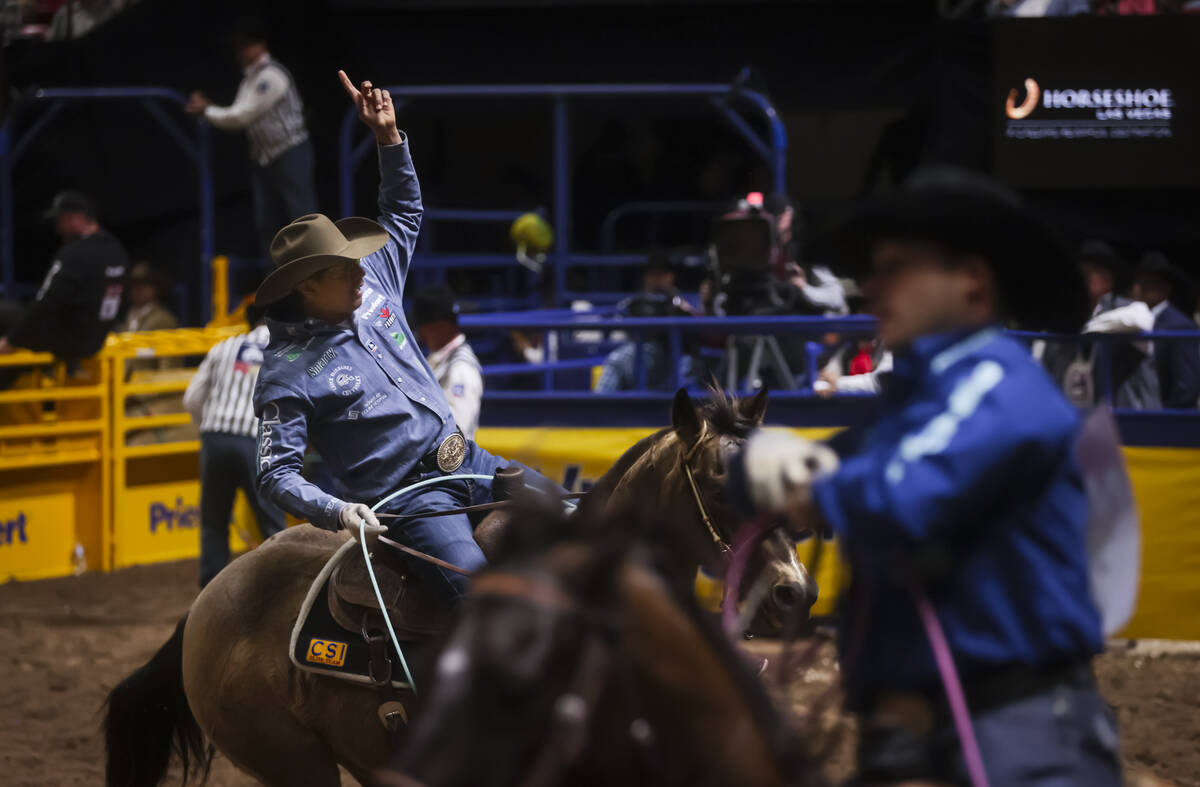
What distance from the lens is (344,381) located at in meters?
3.80

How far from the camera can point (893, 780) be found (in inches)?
77.7

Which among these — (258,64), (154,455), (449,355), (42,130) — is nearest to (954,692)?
(449,355)

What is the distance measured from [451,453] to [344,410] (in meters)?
0.33

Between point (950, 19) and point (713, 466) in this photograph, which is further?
Answer: point (950, 19)

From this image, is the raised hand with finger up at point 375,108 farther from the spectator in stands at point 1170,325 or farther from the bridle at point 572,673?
the spectator in stands at point 1170,325

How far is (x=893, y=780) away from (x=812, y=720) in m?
0.14

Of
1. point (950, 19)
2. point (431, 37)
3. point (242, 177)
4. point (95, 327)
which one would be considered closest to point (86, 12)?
point (242, 177)

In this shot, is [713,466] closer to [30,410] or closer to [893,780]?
[893,780]

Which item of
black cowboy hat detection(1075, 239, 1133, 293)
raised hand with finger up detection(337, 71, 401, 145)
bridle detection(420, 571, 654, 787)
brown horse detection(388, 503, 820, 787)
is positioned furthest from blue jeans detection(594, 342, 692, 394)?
bridle detection(420, 571, 654, 787)

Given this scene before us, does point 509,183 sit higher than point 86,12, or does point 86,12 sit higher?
point 86,12

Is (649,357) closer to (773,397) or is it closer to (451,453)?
(773,397)

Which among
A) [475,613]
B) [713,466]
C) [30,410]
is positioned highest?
[475,613]

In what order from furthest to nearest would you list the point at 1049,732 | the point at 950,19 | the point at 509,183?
the point at 509,183 < the point at 950,19 < the point at 1049,732

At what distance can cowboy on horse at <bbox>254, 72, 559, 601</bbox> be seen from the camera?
3768mm
